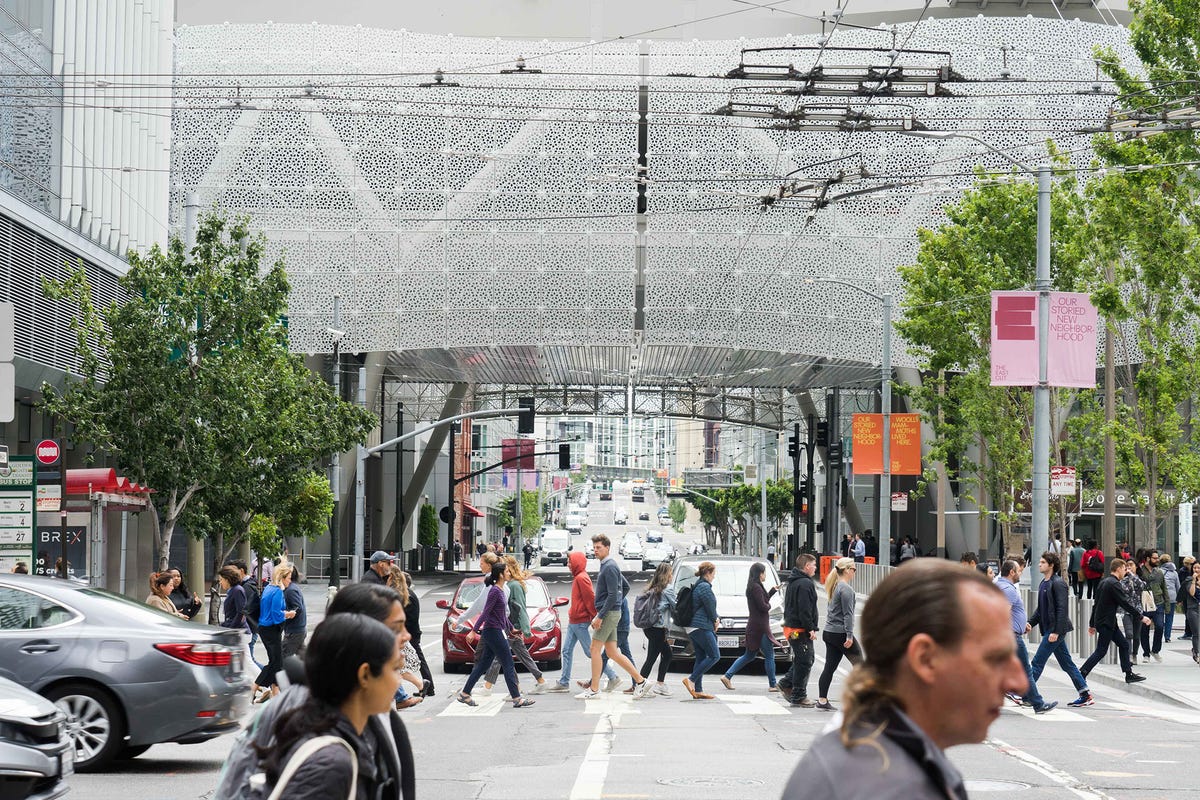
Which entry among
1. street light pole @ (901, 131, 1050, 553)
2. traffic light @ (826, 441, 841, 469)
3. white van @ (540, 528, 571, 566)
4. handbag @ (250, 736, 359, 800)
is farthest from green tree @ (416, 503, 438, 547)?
handbag @ (250, 736, 359, 800)

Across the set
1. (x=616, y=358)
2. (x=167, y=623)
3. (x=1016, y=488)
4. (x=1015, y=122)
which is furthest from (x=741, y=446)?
(x=167, y=623)

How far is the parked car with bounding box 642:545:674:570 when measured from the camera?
8450 centimetres

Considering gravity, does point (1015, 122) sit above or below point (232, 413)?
above

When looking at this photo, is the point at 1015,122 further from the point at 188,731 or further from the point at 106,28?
the point at 188,731

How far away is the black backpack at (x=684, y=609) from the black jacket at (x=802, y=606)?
1493 mm

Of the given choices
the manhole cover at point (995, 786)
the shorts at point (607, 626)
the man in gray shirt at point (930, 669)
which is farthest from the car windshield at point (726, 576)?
the man in gray shirt at point (930, 669)

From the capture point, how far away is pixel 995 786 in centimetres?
1156

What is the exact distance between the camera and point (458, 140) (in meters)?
54.9

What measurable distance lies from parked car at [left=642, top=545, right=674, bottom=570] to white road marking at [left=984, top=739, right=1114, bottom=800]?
69248 mm

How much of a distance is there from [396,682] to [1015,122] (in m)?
52.8

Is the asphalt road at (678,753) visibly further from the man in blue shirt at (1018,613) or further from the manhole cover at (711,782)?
the man in blue shirt at (1018,613)

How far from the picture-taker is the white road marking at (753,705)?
17125mm

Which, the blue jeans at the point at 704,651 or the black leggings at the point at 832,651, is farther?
the blue jeans at the point at 704,651

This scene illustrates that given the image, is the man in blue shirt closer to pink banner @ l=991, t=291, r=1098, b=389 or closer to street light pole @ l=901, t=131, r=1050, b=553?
pink banner @ l=991, t=291, r=1098, b=389
